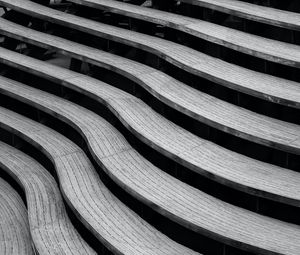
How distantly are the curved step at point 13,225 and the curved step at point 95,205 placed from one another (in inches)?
23.4

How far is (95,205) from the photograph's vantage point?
5.74 meters

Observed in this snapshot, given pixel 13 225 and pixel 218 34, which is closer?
pixel 13 225

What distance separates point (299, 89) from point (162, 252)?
2221 mm

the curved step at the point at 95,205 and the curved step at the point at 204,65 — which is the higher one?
the curved step at the point at 204,65

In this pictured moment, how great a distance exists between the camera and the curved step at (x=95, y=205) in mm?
5109

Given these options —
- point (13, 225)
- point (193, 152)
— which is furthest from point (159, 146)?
point (13, 225)

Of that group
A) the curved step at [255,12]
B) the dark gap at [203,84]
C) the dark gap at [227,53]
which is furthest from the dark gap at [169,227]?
the curved step at [255,12]

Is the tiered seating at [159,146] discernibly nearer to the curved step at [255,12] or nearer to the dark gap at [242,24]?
the curved step at [255,12]

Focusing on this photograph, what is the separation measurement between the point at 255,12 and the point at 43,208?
3.43 m

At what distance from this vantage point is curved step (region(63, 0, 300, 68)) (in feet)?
21.8

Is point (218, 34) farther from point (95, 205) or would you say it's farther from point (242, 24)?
point (95, 205)

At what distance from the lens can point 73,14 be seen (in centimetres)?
942

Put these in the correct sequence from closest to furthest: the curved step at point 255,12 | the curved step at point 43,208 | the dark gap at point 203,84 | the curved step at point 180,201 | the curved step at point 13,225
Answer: the curved step at point 180,201, the curved step at point 43,208, the curved step at point 13,225, the dark gap at point 203,84, the curved step at point 255,12

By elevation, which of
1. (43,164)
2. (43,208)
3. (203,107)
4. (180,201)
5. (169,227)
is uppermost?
(203,107)
